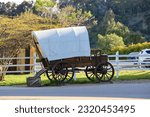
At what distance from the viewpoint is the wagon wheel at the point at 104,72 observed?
2308 centimetres

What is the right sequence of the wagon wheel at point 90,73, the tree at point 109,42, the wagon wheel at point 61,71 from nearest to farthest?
the wagon wheel at point 61,71 < the wagon wheel at point 90,73 < the tree at point 109,42

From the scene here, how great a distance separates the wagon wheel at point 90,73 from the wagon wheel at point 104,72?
10.9 inches

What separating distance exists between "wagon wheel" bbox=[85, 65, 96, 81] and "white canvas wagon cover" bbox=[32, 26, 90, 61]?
795 millimetres

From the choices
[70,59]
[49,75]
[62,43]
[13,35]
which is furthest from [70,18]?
[70,59]

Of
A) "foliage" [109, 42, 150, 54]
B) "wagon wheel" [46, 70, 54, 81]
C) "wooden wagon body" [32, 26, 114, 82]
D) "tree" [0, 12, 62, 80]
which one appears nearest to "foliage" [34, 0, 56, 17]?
"foliage" [109, 42, 150, 54]

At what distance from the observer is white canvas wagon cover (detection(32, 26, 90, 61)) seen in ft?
74.3

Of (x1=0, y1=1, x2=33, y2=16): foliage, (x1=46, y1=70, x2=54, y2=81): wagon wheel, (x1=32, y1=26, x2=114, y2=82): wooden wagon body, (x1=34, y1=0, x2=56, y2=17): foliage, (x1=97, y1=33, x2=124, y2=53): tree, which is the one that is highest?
(x1=0, y1=1, x2=33, y2=16): foliage

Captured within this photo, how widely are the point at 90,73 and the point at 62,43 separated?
8.05ft

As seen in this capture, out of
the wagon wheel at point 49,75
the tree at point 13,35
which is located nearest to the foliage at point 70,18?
the tree at point 13,35

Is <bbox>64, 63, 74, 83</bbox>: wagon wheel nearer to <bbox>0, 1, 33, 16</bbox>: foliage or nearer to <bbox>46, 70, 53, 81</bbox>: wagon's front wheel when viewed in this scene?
<bbox>46, 70, 53, 81</bbox>: wagon's front wheel

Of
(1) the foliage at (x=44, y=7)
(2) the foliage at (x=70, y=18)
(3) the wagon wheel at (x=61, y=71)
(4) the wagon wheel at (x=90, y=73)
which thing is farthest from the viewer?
(1) the foliage at (x=44, y=7)

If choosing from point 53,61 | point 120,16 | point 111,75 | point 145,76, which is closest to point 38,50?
point 53,61

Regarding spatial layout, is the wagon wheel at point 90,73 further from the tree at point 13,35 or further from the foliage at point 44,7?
the foliage at point 44,7

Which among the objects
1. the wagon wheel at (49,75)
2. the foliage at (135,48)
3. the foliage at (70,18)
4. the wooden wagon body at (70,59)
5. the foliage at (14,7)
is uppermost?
the foliage at (14,7)
